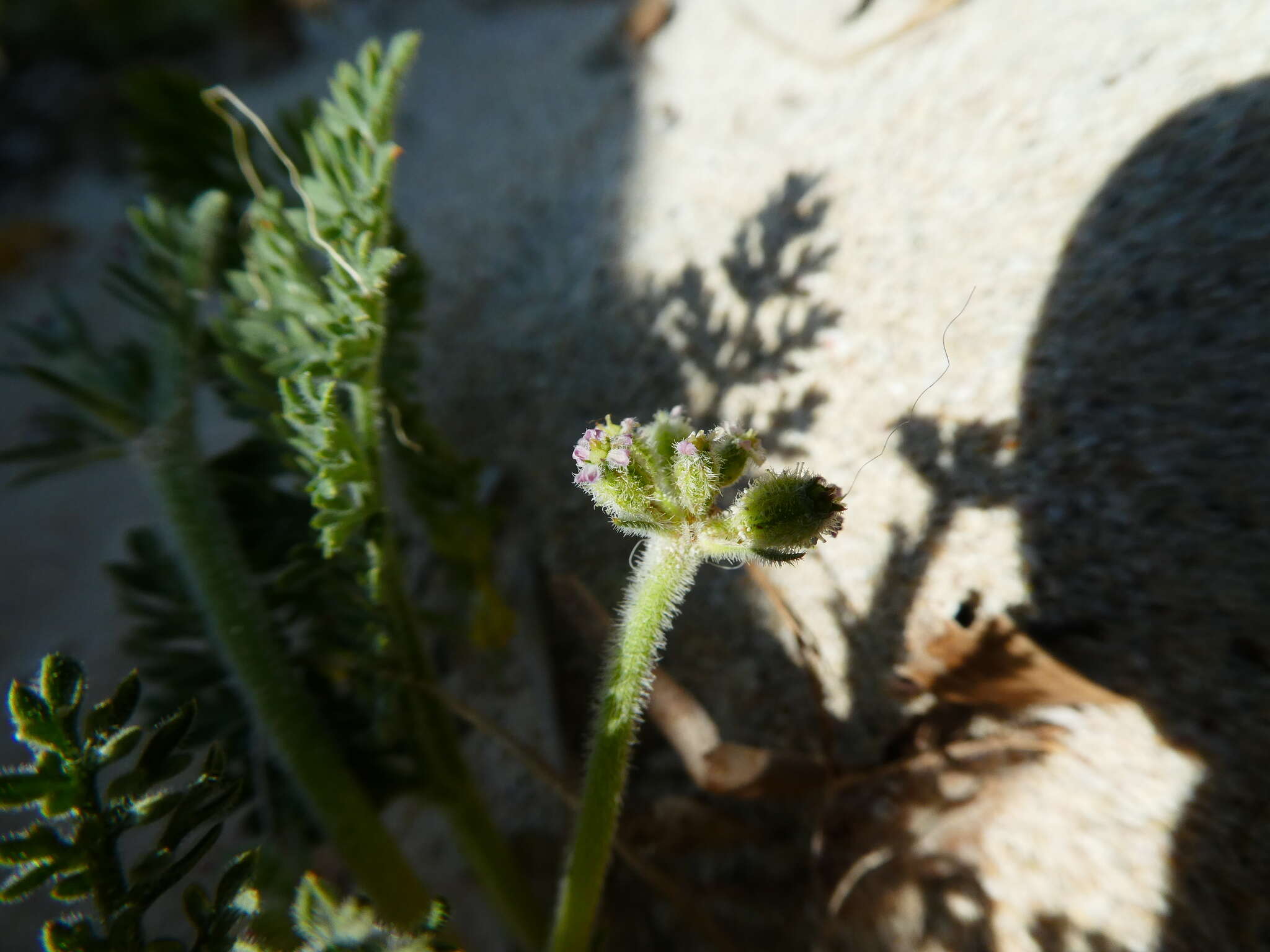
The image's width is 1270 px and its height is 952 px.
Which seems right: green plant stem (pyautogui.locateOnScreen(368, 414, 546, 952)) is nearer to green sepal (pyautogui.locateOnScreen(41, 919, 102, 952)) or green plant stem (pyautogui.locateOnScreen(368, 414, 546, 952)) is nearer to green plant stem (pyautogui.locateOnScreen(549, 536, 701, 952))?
green plant stem (pyautogui.locateOnScreen(549, 536, 701, 952))

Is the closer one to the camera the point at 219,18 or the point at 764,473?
the point at 764,473

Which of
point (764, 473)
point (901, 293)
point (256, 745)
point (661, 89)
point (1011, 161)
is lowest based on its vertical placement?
point (256, 745)

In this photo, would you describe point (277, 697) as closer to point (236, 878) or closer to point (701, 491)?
point (236, 878)

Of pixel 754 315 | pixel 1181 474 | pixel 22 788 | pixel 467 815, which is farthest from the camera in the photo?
pixel 754 315

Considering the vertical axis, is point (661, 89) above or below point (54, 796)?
above

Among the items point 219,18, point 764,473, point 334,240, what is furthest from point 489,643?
point 219,18

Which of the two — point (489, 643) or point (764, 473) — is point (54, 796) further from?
point (489, 643)

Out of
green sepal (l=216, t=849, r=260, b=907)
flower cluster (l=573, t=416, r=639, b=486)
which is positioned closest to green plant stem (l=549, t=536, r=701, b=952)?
flower cluster (l=573, t=416, r=639, b=486)

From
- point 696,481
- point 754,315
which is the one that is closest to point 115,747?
point 696,481

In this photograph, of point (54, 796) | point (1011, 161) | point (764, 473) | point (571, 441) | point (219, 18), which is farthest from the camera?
point (219, 18)
